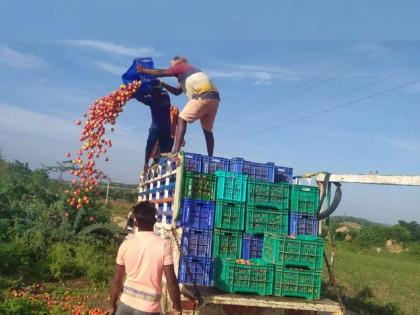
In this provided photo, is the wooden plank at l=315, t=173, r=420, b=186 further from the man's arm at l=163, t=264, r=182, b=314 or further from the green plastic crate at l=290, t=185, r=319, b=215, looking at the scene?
the man's arm at l=163, t=264, r=182, b=314

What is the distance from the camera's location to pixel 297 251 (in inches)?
217

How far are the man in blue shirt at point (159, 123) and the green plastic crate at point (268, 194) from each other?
3843 millimetres

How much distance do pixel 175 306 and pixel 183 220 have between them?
1.52 metres

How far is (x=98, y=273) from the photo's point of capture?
10.0 meters

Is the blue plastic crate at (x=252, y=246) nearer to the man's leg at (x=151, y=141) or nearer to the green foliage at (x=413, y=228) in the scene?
the man's leg at (x=151, y=141)

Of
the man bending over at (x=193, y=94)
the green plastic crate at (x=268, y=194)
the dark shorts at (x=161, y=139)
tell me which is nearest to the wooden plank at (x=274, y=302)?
the green plastic crate at (x=268, y=194)

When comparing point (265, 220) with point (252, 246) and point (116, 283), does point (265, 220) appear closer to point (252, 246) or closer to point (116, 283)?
point (252, 246)

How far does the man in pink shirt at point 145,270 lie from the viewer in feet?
13.5

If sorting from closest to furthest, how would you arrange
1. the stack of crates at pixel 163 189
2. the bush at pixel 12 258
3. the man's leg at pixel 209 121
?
the stack of crates at pixel 163 189, the man's leg at pixel 209 121, the bush at pixel 12 258

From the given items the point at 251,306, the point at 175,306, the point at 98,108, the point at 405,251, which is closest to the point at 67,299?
the point at 98,108

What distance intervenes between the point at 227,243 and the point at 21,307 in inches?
130

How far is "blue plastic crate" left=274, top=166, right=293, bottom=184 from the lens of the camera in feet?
21.9

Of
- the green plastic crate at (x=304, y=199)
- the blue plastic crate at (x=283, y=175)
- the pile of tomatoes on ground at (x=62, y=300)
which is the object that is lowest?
the pile of tomatoes on ground at (x=62, y=300)

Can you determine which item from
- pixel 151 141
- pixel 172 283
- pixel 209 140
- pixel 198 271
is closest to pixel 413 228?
pixel 151 141
